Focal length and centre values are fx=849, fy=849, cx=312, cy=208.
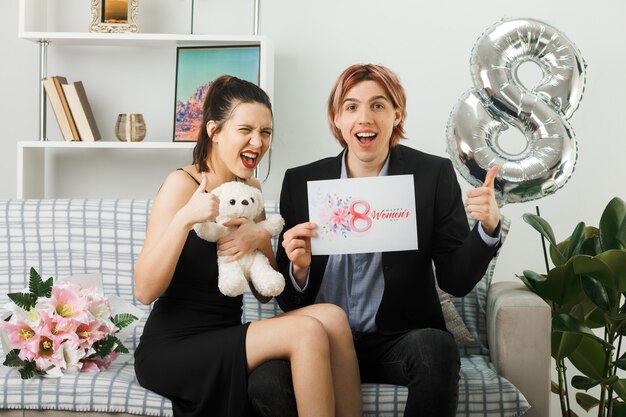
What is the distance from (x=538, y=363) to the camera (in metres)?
1.97

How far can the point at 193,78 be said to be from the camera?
2.88m

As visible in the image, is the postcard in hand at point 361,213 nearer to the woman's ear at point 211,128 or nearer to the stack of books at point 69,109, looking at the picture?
the woman's ear at point 211,128

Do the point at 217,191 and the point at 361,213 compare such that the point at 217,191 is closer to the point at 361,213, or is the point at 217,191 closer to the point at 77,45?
the point at 361,213

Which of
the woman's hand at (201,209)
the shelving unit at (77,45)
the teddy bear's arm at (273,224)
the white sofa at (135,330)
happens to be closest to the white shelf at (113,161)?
the shelving unit at (77,45)

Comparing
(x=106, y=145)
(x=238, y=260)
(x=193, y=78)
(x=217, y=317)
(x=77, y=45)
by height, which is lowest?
(x=217, y=317)

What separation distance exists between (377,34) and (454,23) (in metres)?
0.27

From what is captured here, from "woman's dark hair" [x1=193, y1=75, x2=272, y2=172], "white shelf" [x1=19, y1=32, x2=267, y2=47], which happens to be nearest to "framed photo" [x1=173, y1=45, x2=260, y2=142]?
"white shelf" [x1=19, y1=32, x2=267, y2=47]

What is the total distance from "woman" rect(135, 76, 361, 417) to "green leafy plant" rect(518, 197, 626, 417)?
2.19 feet

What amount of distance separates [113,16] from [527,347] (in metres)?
1.77

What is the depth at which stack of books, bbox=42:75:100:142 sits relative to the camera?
2.87 m

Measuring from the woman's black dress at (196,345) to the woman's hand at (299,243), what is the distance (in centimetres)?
17

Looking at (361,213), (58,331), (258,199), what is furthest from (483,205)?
(58,331)

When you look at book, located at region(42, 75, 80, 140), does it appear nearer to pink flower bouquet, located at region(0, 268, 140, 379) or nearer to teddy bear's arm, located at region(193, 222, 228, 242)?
pink flower bouquet, located at region(0, 268, 140, 379)

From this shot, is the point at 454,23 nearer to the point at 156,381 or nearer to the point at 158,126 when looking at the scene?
the point at 158,126
